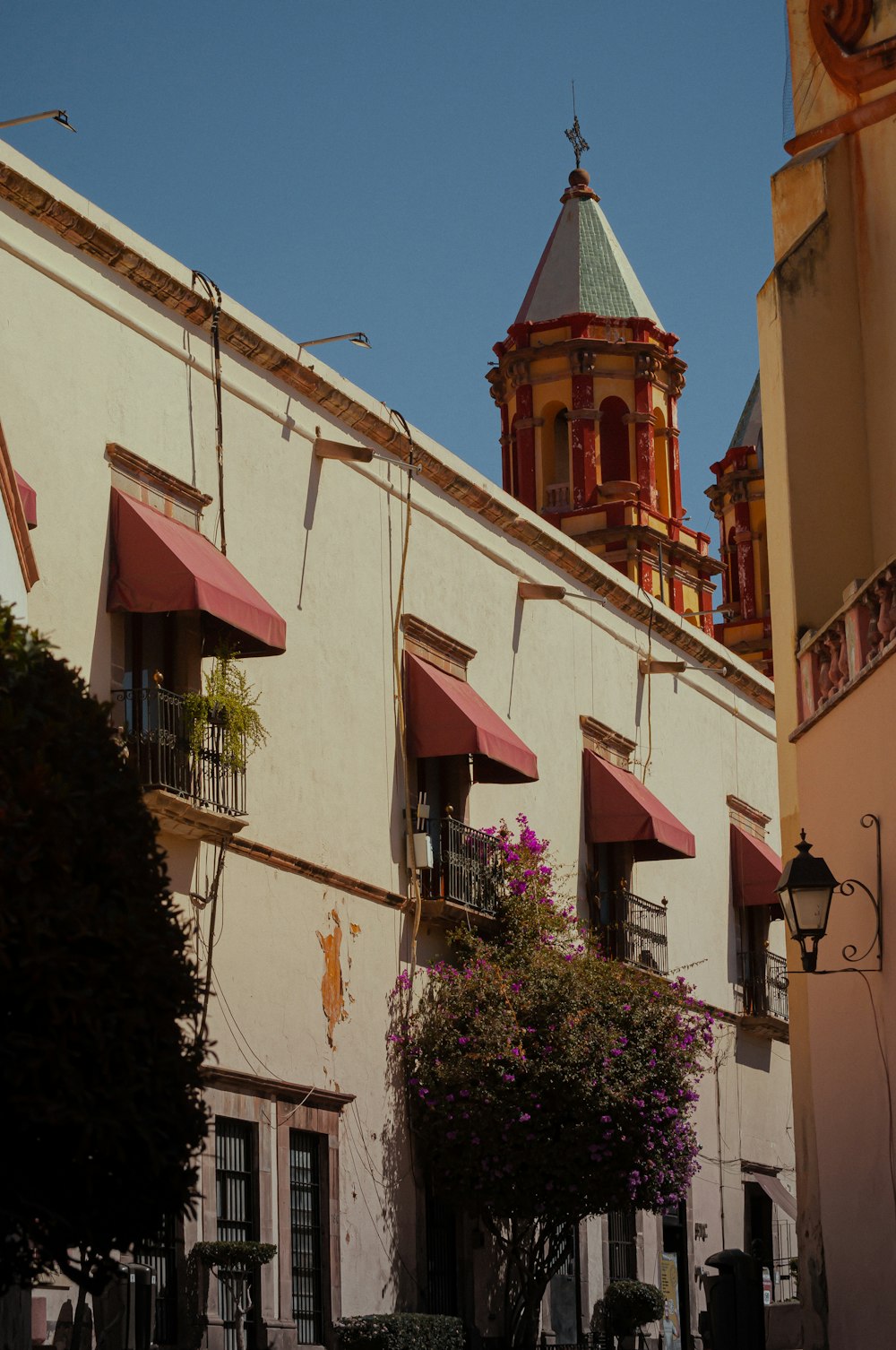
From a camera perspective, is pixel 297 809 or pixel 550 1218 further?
pixel 550 1218

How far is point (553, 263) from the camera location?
Answer: 37.1 meters

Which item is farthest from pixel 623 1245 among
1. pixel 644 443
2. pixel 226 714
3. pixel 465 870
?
pixel 644 443

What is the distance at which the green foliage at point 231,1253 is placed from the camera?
1491 cm

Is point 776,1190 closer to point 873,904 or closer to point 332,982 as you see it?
point 332,982

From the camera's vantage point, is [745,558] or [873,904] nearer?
[873,904]

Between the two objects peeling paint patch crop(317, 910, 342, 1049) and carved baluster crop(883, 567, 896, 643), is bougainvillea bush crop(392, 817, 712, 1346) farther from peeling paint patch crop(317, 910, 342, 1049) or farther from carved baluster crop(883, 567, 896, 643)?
carved baluster crop(883, 567, 896, 643)

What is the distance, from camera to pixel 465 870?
19.4 m

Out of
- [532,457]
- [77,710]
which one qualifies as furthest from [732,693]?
[77,710]

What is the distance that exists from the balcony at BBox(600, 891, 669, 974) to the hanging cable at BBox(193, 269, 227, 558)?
7.44 meters

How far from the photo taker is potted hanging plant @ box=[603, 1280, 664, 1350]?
67.2ft

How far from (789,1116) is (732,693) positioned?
17.6ft

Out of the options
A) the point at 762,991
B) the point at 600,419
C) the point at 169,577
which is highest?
the point at 600,419

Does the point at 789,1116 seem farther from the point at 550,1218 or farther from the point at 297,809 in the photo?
the point at 297,809

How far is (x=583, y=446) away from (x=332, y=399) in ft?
56.4
